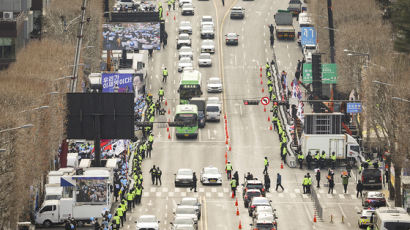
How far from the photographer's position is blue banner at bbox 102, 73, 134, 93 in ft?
456

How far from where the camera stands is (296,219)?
345 ft

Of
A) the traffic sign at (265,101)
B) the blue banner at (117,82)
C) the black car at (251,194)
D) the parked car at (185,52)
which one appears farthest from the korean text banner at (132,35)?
the black car at (251,194)

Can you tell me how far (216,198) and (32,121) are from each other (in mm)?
15630

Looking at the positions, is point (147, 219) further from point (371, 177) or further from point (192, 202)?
point (371, 177)

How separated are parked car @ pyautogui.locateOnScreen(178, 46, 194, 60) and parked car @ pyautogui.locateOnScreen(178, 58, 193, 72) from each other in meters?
2.17

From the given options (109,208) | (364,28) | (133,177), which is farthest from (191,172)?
(364,28)

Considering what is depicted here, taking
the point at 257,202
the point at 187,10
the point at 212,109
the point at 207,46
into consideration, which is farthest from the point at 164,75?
the point at 257,202

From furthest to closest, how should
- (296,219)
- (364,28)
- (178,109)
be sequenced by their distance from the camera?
(364,28) → (178,109) → (296,219)

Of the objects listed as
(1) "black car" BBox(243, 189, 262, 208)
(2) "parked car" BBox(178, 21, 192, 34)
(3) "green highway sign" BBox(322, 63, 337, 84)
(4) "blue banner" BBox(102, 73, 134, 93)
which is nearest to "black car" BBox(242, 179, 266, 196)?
(1) "black car" BBox(243, 189, 262, 208)

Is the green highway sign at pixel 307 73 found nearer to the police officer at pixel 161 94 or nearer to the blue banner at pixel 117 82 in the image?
the blue banner at pixel 117 82

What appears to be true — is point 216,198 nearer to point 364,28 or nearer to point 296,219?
point 296,219

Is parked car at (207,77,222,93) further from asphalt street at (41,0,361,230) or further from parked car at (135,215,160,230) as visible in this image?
parked car at (135,215,160,230)

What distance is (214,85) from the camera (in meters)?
157

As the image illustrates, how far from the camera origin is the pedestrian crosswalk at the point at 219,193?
114 m
